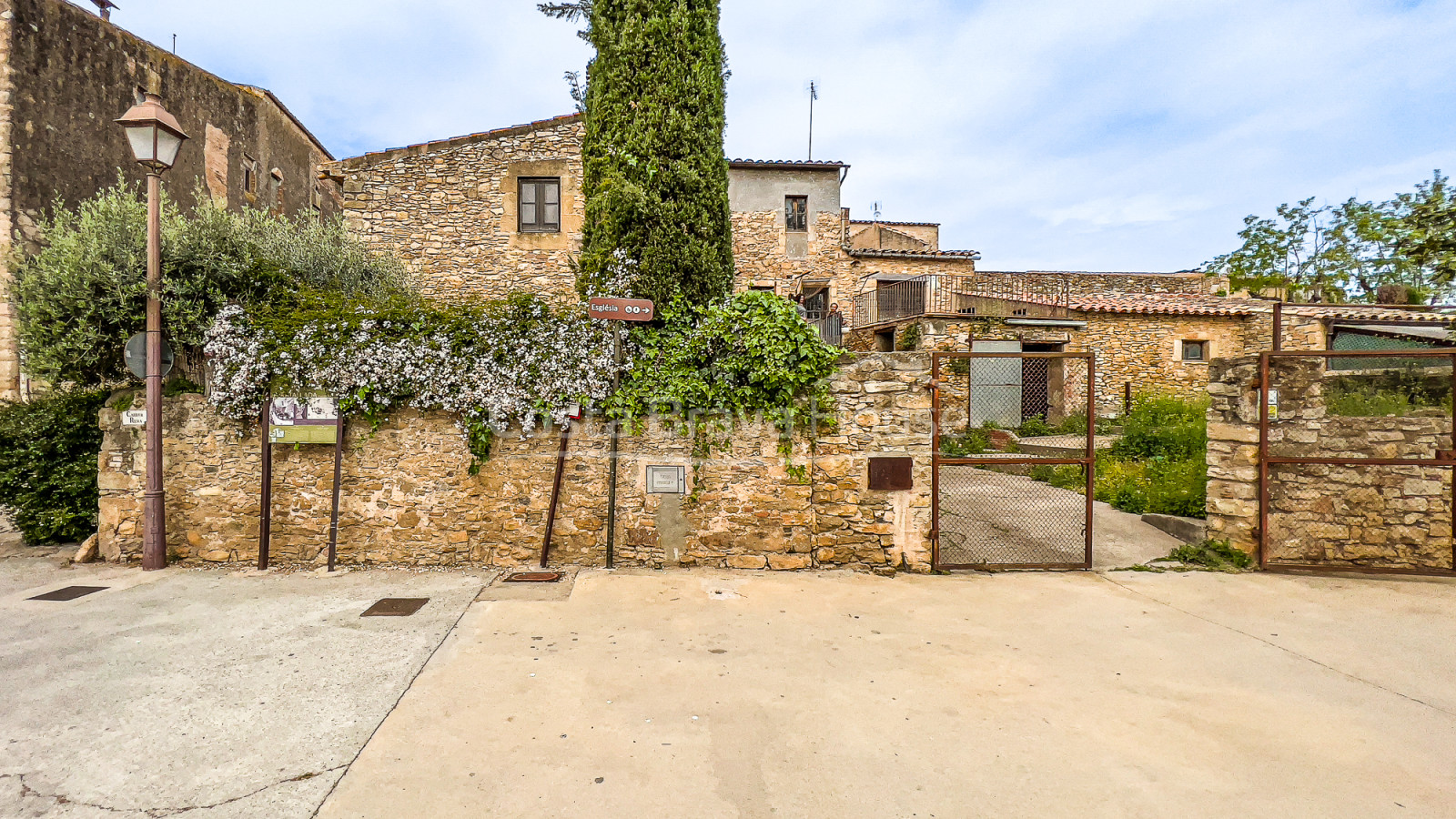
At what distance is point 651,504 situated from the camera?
5699 mm

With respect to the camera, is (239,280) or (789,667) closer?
(789,667)

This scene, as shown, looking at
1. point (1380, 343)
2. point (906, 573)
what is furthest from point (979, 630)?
point (1380, 343)

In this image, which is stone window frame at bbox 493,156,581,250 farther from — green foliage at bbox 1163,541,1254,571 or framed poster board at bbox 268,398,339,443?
green foliage at bbox 1163,541,1254,571

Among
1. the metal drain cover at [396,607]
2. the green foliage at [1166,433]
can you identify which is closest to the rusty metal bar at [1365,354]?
the green foliage at [1166,433]

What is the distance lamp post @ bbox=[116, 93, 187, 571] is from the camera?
5285mm

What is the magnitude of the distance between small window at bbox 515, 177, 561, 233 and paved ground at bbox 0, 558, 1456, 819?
750 centimetres

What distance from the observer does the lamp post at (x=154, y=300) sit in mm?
5285

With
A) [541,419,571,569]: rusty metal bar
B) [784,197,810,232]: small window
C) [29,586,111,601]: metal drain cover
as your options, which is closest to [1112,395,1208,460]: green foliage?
[541,419,571,569]: rusty metal bar

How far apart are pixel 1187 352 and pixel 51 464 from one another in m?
21.8

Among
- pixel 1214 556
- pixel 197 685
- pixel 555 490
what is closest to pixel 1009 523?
pixel 1214 556

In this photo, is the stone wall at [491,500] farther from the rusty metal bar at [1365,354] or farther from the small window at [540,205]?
the small window at [540,205]

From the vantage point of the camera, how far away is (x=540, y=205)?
422 inches

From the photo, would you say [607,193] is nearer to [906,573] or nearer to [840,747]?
[906,573]

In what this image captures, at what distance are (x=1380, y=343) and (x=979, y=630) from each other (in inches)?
542
